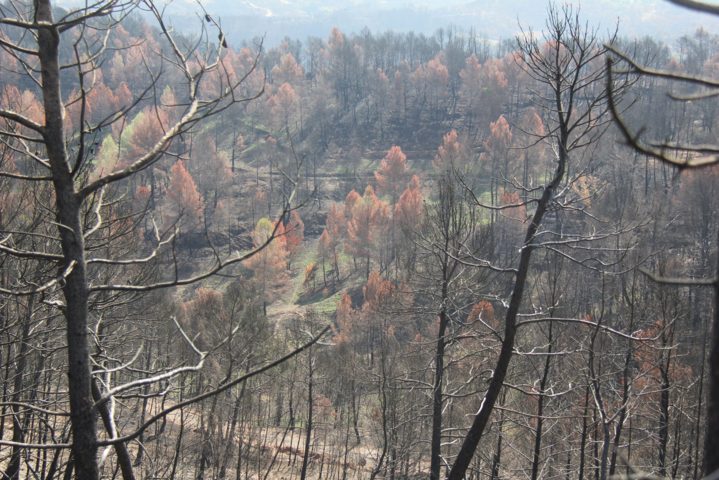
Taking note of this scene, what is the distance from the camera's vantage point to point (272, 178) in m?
74.8

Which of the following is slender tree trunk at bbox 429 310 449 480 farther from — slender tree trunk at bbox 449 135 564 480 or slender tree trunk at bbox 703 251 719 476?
slender tree trunk at bbox 703 251 719 476

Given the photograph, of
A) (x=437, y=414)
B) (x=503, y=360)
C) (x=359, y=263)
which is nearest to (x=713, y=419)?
(x=503, y=360)

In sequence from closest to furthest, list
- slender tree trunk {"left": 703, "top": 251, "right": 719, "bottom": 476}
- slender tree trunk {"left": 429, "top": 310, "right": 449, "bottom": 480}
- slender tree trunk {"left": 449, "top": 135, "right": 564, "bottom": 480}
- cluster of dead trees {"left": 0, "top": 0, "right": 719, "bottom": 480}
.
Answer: slender tree trunk {"left": 703, "top": 251, "right": 719, "bottom": 476}
cluster of dead trees {"left": 0, "top": 0, "right": 719, "bottom": 480}
slender tree trunk {"left": 449, "top": 135, "right": 564, "bottom": 480}
slender tree trunk {"left": 429, "top": 310, "right": 449, "bottom": 480}

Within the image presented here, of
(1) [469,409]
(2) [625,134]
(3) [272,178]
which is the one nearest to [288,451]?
(1) [469,409]

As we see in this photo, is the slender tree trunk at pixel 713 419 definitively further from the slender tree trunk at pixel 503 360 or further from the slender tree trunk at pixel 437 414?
the slender tree trunk at pixel 437 414

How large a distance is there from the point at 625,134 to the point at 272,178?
74.3 meters

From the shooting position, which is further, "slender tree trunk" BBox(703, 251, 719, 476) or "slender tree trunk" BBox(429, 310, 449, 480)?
"slender tree trunk" BBox(429, 310, 449, 480)

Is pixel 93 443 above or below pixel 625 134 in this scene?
below

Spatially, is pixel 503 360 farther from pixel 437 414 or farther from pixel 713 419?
pixel 437 414

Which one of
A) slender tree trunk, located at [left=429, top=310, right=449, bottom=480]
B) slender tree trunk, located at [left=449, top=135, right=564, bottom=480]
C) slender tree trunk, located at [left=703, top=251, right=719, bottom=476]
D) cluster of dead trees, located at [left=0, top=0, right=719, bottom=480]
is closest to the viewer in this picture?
slender tree trunk, located at [left=703, top=251, right=719, bottom=476]

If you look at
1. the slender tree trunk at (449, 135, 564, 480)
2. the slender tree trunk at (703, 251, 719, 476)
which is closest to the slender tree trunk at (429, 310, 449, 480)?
the slender tree trunk at (449, 135, 564, 480)

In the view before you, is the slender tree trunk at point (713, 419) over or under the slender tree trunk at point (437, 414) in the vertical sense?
over

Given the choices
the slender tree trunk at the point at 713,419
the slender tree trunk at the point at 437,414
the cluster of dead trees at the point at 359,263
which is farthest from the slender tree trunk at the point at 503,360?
the slender tree trunk at the point at 437,414

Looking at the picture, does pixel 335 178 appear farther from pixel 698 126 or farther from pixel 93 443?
pixel 93 443
